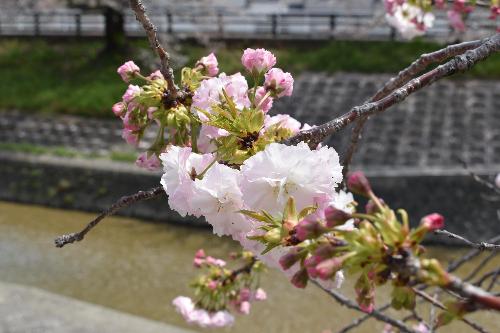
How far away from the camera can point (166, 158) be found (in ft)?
2.46

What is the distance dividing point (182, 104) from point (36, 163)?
582 centimetres

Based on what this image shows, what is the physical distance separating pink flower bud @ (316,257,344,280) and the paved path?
2.95 meters

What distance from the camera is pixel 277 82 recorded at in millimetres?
878

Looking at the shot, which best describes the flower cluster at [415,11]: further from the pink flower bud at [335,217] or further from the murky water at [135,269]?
the murky water at [135,269]

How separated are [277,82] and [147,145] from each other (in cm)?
545

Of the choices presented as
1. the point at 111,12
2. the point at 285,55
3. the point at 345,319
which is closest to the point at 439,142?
the point at 345,319

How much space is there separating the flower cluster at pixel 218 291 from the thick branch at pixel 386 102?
3.31ft

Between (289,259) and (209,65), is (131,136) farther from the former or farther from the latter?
(289,259)

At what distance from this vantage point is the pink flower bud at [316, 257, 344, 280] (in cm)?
54

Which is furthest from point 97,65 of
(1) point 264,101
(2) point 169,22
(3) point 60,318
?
(1) point 264,101

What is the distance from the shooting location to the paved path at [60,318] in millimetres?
3363

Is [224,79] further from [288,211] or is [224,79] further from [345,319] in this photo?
[345,319]

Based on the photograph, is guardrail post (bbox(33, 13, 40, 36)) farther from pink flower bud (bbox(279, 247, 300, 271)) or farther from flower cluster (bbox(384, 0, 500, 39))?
pink flower bud (bbox(279, 247, 300, 271))

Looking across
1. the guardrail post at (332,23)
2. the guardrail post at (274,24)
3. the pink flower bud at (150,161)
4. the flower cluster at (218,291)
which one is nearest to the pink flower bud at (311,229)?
the pink flower bud at (150,161)
